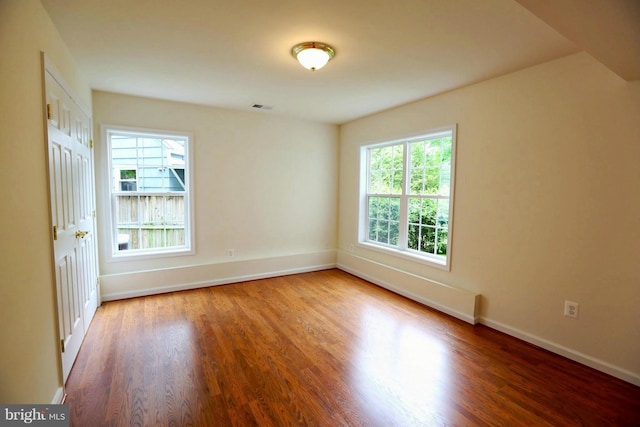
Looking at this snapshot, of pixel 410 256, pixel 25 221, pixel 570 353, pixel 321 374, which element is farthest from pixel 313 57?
pixel 570 353

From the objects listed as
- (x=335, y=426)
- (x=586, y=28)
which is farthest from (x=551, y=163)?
(x=335, y=426)

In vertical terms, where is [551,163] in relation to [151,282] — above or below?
above

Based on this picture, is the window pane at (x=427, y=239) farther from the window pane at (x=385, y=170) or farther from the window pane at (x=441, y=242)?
the window pane at (x=385, y=170)

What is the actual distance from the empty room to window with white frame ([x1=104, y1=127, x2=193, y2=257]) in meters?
0.03

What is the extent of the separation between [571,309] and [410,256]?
5.59 ft

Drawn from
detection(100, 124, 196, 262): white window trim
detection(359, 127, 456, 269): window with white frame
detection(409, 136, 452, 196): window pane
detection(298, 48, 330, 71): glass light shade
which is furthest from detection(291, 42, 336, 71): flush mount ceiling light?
detection(100, 124, 196, 262): white window trim

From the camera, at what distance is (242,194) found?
4453 millimetres

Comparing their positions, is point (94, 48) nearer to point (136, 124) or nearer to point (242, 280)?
point (136, 124)

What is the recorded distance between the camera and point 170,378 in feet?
7.16

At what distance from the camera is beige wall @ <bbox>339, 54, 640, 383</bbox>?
7.23ft

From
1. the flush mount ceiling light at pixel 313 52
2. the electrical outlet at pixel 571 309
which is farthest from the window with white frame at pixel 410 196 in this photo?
the flush mount ceiling light at pixel 313 52

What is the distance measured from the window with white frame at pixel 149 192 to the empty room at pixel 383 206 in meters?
0.03

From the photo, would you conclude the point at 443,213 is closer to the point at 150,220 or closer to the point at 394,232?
the point at 394,232

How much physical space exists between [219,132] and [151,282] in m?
2.20
